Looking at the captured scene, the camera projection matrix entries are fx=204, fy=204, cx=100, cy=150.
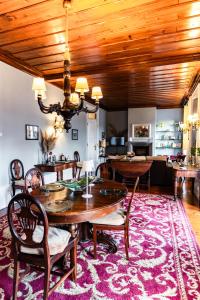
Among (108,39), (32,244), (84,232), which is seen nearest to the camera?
(32,244)

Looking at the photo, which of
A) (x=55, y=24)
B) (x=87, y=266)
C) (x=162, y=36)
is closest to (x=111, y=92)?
(x=162, y=36)

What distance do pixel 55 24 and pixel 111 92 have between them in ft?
13.6

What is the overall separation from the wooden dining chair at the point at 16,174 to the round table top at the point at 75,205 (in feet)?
5.36

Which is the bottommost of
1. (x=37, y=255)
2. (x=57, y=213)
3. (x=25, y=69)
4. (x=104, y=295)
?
(x=104, y=295)

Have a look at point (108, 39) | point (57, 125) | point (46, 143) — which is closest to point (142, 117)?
point (57, 125)

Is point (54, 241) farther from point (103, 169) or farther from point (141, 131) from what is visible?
point (141, 131)

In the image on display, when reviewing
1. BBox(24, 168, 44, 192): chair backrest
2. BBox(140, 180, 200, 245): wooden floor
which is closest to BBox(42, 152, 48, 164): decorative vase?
BBox(24, 168, 44, 192): chair backrest

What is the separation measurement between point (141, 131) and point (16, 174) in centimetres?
634

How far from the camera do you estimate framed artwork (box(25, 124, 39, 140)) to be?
462cm

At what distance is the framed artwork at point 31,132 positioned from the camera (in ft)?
15.2

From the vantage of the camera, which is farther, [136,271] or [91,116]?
[91,116]

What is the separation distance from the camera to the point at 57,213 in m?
1.79

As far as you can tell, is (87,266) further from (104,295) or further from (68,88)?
(68,88)

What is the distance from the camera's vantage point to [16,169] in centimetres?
420
